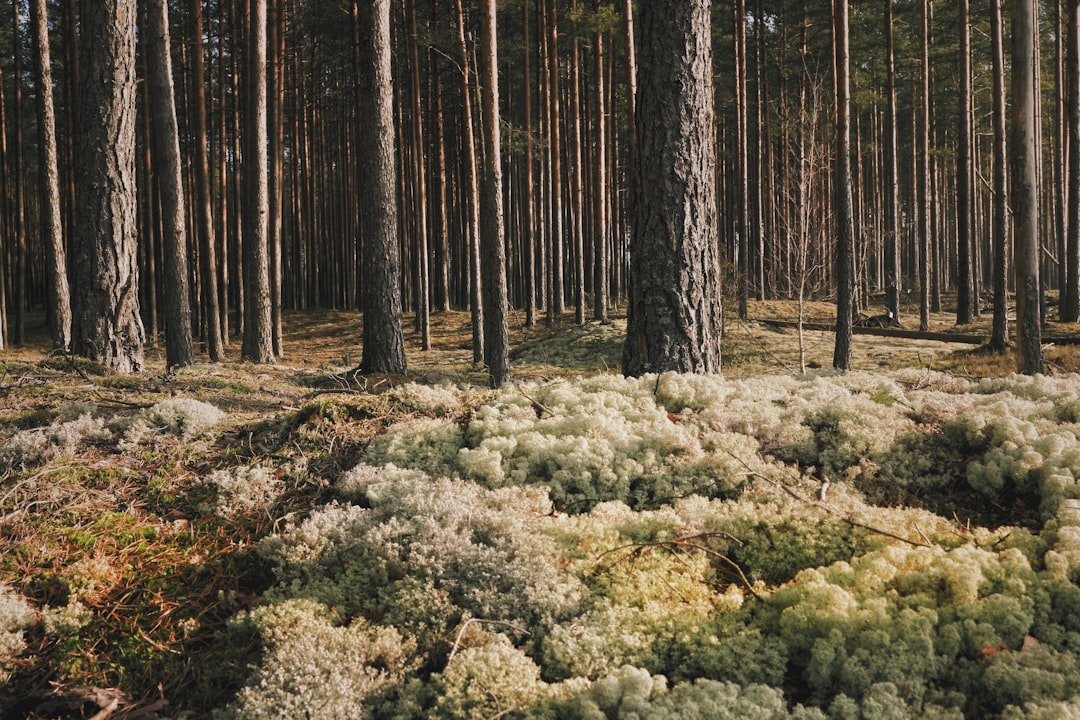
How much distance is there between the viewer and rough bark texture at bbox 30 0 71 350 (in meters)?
16.0

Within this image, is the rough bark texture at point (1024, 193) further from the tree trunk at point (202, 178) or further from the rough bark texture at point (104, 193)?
the tree trunk at point (202, 178)

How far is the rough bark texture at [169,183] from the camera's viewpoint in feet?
37.9

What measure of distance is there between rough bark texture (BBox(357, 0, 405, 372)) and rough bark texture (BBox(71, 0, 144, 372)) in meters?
2.90

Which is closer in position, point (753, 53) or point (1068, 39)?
point (1068, 39)

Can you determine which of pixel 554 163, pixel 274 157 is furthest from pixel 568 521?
pixel 554 163

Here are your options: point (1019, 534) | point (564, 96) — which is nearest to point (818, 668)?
point (1019, 534)

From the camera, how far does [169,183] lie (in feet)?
39.4

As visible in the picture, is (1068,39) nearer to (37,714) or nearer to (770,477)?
(770,477)

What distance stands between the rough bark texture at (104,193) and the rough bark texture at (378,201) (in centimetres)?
290

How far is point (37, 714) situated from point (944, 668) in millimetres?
3289

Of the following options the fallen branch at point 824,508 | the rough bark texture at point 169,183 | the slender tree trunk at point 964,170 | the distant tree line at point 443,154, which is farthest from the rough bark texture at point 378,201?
the slender tree trunk at point 964,170

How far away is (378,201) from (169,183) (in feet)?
14.6

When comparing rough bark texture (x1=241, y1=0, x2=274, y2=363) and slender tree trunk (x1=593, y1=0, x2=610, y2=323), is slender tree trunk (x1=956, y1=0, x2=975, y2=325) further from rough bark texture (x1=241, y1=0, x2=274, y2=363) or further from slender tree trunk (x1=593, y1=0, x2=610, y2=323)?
rough bark texture (x1=241, y1=0, x2=274, y2=363)

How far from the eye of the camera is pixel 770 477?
3.97m
